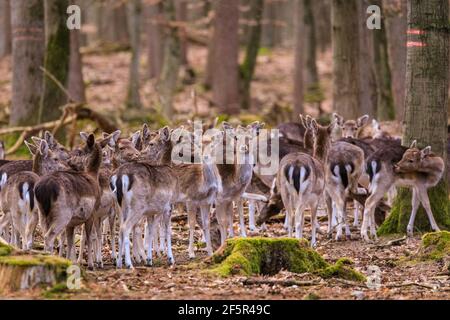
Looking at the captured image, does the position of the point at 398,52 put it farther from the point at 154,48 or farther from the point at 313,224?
the point at 154,48

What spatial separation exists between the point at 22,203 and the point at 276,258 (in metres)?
3.49

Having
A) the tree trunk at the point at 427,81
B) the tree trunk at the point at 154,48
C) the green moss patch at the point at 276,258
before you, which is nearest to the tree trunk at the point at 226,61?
the tree trunk at the point at 154,48

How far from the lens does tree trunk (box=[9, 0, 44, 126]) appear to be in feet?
75.8

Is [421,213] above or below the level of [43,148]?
below

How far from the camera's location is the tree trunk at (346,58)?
2233 centimetres

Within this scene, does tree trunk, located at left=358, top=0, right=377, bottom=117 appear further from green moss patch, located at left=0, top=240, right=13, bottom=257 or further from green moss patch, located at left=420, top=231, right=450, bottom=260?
green moss patch, located at left=0, top=240, right=13, bottom=257

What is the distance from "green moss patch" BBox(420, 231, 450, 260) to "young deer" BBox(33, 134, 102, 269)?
4384mm

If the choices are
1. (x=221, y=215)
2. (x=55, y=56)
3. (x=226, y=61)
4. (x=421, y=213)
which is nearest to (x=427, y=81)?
(x=421, y=213)

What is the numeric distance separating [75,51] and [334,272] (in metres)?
18.6

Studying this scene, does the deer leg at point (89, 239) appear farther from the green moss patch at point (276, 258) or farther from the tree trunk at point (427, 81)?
the tree trunk at point (427, 81)

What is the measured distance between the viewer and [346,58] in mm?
22656

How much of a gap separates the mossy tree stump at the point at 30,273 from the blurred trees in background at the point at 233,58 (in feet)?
42.1

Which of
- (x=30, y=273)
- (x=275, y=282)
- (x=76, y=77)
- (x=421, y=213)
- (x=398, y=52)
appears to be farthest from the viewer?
(x=76, y=77)

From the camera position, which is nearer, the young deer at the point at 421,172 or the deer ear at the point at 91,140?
the deer ear at the point at 91,140
